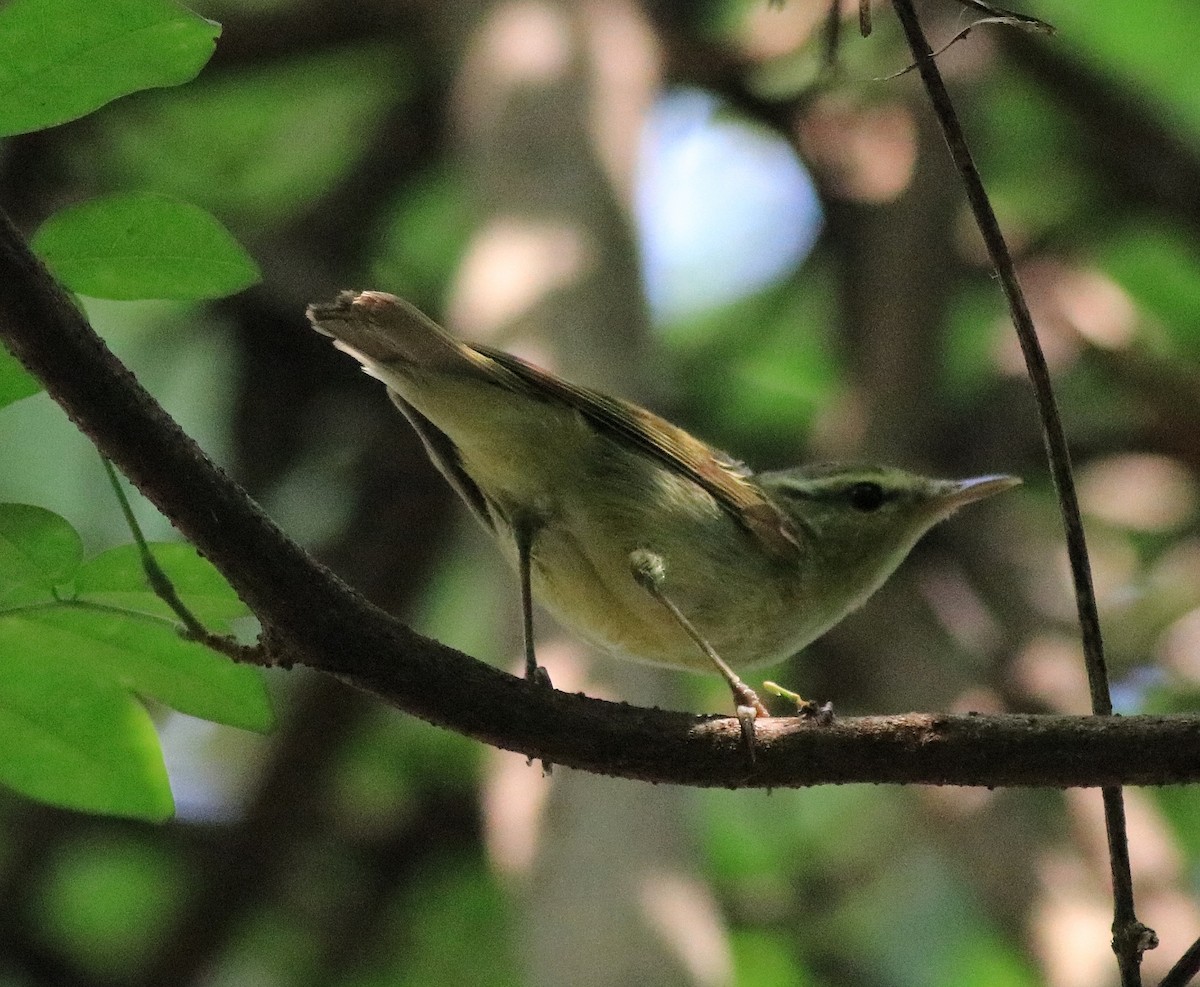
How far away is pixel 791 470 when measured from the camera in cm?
396

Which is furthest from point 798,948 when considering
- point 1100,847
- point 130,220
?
point 130,220

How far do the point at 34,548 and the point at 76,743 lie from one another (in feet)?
1.03

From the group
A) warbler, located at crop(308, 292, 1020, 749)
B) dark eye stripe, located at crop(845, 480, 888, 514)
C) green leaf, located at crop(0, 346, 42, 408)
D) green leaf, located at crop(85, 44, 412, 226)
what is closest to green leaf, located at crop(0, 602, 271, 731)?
green leaf, located at crop(0, 346, 42, 408)

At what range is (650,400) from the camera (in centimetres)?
422

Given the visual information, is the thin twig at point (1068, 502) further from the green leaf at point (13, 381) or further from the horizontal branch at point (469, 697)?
the green leaf at point (13, 381)

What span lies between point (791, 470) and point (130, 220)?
2639 mm

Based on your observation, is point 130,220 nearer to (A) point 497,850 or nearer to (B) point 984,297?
(A) point 497,850

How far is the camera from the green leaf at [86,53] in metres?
1.42

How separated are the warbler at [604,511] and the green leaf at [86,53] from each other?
1173 mm

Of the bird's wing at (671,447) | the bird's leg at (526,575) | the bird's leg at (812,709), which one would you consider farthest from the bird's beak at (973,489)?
the bird's leg at (526,575)

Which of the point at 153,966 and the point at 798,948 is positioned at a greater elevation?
the point at 798,948

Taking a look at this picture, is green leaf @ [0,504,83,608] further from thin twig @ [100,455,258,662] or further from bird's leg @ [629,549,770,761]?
bird's leg @ [629,549,770,761]

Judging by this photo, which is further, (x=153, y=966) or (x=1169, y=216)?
(x=1169, y=216)

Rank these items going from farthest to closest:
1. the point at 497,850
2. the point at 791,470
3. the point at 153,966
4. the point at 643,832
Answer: the point at 153,966, the point at 791,470, the point at 497,850, the point at 643,832
